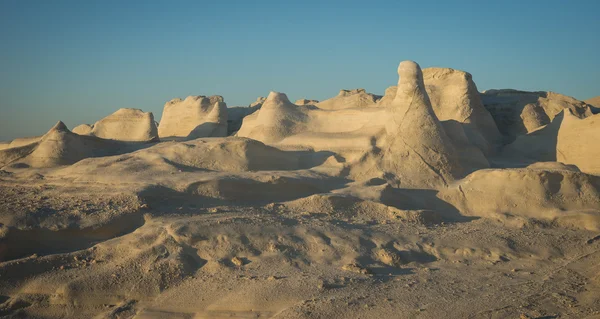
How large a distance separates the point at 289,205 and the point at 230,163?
5.71ft

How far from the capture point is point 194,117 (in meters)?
16.1

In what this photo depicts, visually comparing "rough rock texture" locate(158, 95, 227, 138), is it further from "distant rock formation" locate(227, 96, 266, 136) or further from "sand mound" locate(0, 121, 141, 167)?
"sand mound" locate(0, 121, 141, 167)

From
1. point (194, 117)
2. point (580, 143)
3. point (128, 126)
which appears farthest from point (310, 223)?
point (194, 117)

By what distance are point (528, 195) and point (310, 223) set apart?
374cm

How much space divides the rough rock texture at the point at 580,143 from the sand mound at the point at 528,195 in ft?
6.30

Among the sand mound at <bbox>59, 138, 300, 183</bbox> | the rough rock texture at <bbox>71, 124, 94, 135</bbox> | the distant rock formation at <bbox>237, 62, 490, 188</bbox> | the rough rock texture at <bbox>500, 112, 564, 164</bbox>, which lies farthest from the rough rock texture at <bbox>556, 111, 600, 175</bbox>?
the rough rock texture at <bbox>71, 124, 94, 135</bbox>

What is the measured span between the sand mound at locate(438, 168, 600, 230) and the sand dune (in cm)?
2

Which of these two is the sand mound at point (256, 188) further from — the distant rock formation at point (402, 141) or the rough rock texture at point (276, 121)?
the rough rock texture at point (276, 121)

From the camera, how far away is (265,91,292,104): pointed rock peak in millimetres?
12477

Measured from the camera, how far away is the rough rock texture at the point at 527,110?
13945 mm

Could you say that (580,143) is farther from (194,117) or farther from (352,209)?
(194,117)

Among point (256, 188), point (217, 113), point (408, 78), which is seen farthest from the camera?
point (217, 113)

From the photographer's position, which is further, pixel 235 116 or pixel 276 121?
pixel 235 116

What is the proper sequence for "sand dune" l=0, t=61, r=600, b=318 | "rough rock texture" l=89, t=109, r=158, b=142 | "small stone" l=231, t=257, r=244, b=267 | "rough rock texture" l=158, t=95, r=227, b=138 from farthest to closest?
"rough rock texture" l=158, t=95, r=227, b=138
"rough rock texture" l=89, t=109, r=158, b=142
"small stone" l=231, t=257, r=244, b=267
"sand dune" l=0, t=61, r=600, b=318
